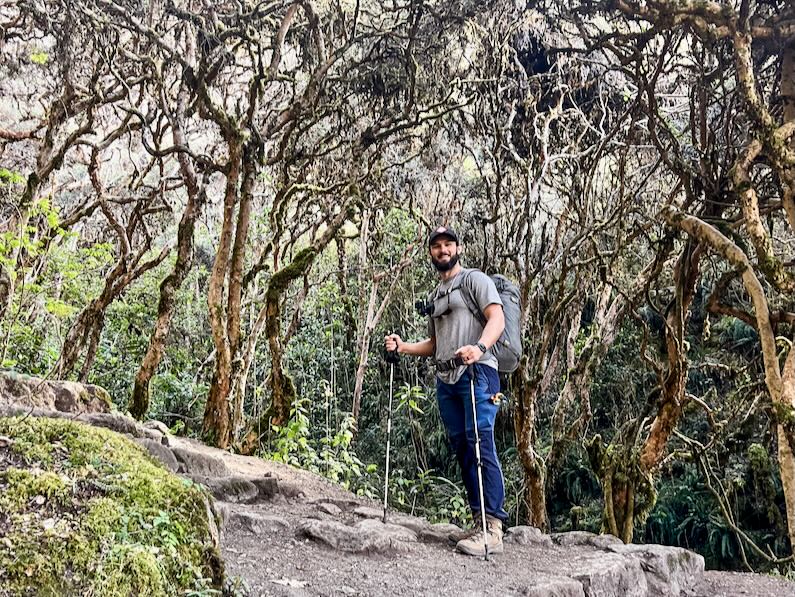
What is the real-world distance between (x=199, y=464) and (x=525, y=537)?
9.24ft

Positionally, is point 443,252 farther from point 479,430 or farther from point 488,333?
point 479,430

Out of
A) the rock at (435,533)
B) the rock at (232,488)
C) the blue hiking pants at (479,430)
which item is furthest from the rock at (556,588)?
the rock at (232,488)

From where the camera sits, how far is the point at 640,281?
27.3 ft

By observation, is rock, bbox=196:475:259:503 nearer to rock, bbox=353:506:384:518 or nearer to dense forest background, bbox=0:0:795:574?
rock, bbox=353:506:384:518

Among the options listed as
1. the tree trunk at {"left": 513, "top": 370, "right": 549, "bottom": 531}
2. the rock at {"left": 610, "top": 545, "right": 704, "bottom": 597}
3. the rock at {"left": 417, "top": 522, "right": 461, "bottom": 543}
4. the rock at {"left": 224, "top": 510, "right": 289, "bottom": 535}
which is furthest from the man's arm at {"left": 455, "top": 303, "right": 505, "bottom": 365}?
the tree trunk at {"left": 513, "top": 370, "right": 549, "bottom": 531}

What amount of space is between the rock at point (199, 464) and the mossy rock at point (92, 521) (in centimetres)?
260

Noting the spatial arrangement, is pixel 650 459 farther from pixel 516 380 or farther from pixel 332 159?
pixel 332 159

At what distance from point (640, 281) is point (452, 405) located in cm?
464

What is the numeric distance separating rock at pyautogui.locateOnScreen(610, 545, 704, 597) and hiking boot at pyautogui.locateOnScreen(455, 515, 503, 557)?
43.4 inches

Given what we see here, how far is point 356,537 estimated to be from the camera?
4.18m

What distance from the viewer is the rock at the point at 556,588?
3.54m

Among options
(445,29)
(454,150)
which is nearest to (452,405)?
(445,29)

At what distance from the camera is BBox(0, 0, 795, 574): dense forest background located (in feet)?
21.2

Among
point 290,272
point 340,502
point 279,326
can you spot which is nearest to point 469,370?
point 340,502
